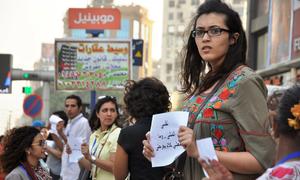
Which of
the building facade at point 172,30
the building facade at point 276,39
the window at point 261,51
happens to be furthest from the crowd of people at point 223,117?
the building facade at point 172,30

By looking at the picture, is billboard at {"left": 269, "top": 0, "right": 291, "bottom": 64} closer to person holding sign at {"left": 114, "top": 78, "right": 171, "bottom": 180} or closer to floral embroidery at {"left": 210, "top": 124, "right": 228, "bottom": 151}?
person holding sign at {"left": 114, "top": 78, "right": 171, "bottom": 180}

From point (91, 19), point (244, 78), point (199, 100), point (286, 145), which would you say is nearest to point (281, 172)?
point (286, 145)

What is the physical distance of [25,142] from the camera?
598 centimetres

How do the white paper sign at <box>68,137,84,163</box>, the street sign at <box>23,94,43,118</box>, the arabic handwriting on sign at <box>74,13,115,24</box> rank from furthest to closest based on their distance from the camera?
the street sign at <box>23,94,43,118</box>, the arabic handwriting on sign at <box>74,13,115,24</box>, the white paper sign at <box>68,137,84,163</box>

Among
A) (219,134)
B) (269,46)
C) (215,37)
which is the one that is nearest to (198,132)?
(219,134)

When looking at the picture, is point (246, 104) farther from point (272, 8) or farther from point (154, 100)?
point (272, 8)

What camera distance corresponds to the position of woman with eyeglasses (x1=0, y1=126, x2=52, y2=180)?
5.71 metres

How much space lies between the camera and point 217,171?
7.89 feet

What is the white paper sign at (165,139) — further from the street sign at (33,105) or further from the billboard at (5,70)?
the billboard at (5,70)

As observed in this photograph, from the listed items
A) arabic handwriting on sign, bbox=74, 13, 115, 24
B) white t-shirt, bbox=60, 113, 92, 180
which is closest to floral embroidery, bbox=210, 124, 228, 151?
white t-shirt, bbox=60, 113, 92, 180

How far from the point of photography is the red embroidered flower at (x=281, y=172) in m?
2.40

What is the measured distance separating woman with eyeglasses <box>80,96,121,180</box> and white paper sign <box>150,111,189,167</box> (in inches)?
112

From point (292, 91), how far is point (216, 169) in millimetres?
481

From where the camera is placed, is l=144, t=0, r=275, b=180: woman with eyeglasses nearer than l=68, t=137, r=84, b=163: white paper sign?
Yes
